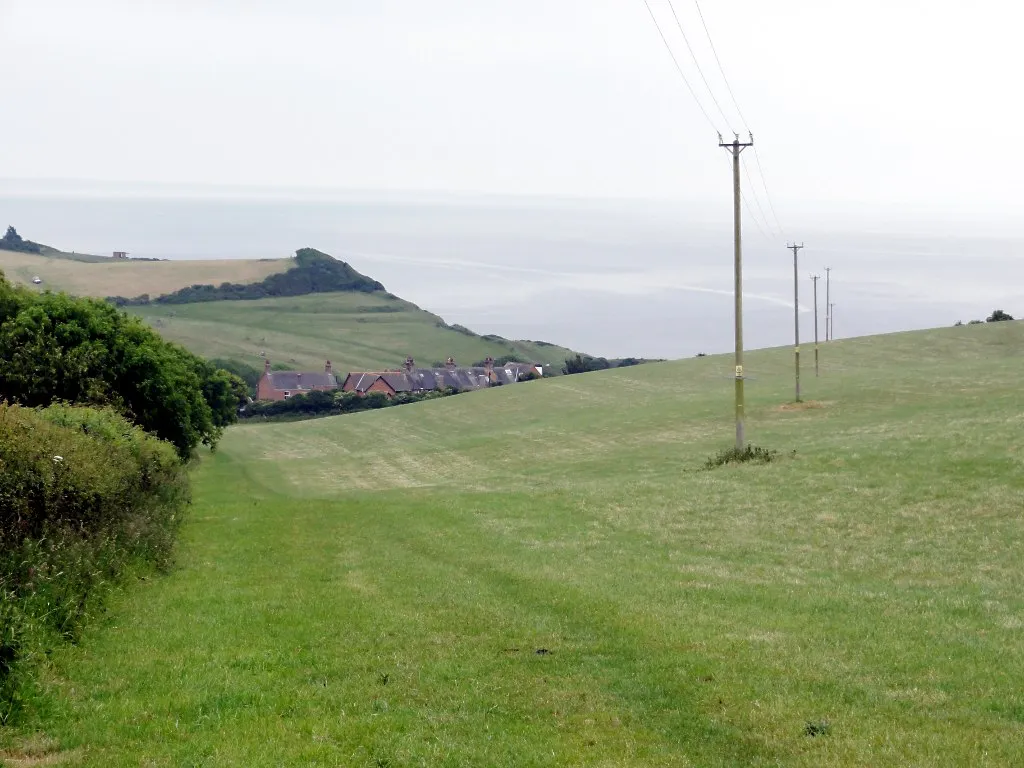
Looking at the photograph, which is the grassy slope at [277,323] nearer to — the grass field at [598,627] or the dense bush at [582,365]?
the dense bush at [582,365]

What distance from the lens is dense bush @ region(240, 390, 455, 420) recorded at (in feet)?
326

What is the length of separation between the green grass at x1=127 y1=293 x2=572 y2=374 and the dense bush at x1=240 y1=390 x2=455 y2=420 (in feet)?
110

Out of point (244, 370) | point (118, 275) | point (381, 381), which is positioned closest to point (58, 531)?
point (381, 381)

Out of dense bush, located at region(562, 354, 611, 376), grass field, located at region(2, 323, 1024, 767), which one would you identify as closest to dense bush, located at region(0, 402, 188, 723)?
grass field, located at region(2, 323, 1024, 767)

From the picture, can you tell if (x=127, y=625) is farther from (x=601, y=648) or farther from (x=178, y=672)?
(x=601, y=648)

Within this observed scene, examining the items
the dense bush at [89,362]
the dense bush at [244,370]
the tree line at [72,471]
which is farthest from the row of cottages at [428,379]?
the tree line at [72,471]

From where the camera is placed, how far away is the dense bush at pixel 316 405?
99.4 metres

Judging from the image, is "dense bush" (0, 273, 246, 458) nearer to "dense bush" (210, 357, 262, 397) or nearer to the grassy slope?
"dense bush" (210, 357, 262, 397)

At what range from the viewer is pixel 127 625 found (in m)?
13.4

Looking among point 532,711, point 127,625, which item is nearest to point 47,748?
point 532,711

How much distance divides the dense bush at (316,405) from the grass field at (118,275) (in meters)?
76.8

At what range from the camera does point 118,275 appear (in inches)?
7318

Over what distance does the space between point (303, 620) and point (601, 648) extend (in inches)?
157

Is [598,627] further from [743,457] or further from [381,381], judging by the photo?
[381,381]
